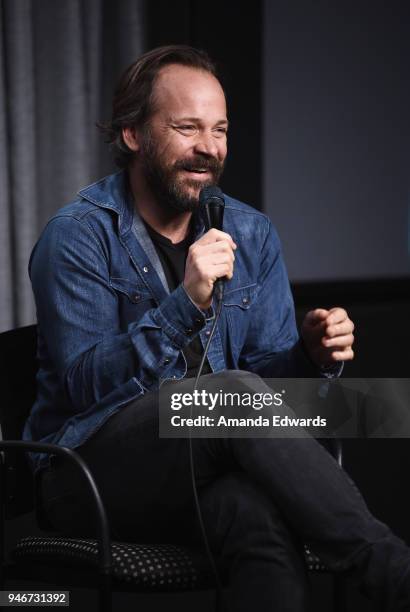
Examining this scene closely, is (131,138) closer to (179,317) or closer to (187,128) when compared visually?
(187,128)

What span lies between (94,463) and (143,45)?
5.53 ft

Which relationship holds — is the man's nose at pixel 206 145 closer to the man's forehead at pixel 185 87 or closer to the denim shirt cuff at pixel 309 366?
the man's forehead at pixel 185 87

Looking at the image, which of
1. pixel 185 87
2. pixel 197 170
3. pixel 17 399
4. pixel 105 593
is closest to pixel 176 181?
pixel 197 170

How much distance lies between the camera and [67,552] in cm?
155

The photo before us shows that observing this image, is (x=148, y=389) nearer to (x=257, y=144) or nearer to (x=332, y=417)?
(x=332, y=417)

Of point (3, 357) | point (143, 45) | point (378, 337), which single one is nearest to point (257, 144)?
point (143, 45)

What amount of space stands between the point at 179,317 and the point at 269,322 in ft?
1.42

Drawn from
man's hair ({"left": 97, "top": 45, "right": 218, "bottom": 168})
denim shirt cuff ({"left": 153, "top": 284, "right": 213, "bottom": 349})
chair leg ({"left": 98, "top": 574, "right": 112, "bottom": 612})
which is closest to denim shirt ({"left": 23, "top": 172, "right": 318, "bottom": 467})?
denim shirt cuff ({"left": 153, "top": 284, "right": 213, "bottom": 349})

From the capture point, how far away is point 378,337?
3.02 meters

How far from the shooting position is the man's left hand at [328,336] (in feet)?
5.54

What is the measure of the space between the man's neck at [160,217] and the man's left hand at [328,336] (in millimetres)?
331

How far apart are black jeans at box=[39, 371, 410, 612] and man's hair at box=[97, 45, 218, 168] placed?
→ 639mm

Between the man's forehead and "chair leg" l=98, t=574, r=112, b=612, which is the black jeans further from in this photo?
the man's forehead

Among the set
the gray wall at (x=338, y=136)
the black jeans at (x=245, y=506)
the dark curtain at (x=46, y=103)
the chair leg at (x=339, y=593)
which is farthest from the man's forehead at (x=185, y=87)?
the gray wall at (x=338, y=136)
